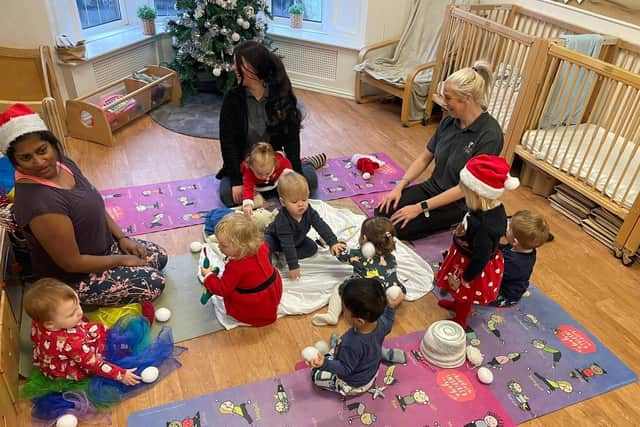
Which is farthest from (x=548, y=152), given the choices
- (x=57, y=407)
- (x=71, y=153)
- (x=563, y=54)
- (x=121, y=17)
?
(x=121, y=17)

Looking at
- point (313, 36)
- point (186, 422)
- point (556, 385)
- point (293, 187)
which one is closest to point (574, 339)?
point (556, 385)

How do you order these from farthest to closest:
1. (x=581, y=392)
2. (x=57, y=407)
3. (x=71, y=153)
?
(x=71, y=153) → (x=581, y=392) → (x=57, y=407)

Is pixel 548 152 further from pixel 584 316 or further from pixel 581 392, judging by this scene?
pixel 581 392

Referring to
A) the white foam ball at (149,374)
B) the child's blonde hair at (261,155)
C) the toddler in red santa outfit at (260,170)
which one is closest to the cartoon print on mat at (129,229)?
the toddler in red santa outfit at (260,170)

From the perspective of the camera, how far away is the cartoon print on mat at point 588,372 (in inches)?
78.4

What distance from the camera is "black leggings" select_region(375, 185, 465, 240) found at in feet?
8.79

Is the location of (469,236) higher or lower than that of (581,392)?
higher

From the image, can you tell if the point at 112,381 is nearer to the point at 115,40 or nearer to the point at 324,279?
the point at 324,279

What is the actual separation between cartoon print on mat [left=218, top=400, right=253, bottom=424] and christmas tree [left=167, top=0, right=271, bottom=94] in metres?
2.98

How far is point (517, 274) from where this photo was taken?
222cm

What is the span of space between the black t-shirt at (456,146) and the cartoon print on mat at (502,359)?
0.97 metres

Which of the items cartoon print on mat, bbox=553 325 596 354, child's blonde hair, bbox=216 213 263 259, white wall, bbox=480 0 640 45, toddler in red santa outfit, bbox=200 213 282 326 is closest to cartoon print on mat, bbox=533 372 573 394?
cartoon print on mat, bbox=553 325 596 354

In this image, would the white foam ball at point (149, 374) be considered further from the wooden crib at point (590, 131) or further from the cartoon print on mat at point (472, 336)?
the wooden crib at point (590, 131)

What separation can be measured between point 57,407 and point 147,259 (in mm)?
746
